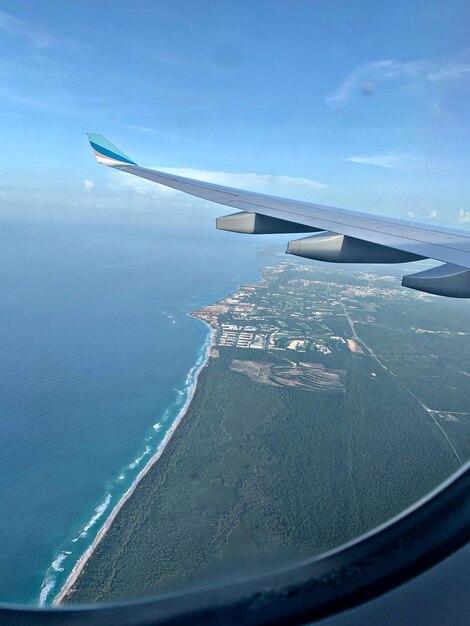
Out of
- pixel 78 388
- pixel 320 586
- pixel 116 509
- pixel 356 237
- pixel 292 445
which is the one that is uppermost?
pixel 356 237

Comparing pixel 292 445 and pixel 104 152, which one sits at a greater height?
pixel 104 152

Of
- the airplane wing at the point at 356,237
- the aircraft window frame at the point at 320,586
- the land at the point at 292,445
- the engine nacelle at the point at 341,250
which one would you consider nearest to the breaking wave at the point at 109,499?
the land at the point at 292,445

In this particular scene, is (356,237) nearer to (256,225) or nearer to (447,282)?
(447,282)

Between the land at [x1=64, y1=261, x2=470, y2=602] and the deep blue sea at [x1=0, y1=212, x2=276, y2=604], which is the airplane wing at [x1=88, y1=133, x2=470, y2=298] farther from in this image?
the deep blue sea at [x1=0, y1=212, x2=276, y2=604]

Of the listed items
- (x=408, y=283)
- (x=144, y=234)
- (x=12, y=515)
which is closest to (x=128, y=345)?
(x=12, y=515)

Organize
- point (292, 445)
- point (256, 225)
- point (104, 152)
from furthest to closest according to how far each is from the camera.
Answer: point (292, 445)
point (104, 152)
point (256, 225)

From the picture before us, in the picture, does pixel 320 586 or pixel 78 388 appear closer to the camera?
pixel 320 586

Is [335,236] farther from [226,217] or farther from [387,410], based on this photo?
[387,410]

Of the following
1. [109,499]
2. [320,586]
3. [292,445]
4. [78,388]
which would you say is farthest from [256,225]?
[78,388]
